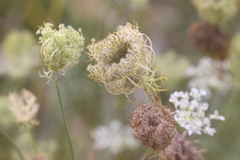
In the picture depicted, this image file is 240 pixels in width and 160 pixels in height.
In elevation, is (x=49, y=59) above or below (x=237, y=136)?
below

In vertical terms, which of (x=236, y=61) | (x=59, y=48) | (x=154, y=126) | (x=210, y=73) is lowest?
(x=154, y=126)

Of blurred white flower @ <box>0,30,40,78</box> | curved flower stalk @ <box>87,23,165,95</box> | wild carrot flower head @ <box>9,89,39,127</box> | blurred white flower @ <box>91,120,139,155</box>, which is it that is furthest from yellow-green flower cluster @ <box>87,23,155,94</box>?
blurred white flower @ <box>0,30,40,78</box>

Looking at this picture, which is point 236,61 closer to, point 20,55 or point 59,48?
point 59,48

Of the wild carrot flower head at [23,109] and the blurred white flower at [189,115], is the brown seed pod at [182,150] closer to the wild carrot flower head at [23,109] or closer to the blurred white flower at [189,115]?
the blurred white flower at [189,115]

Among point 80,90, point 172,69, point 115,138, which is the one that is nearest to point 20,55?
point 80,90

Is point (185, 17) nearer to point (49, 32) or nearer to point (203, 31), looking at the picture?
point (203, 31)

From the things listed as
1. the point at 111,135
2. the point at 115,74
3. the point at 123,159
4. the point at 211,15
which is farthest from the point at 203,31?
the point at 115,74

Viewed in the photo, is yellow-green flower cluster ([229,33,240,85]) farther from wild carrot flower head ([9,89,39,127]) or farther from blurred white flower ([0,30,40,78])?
blurred white flower ([0,30,40,78])
